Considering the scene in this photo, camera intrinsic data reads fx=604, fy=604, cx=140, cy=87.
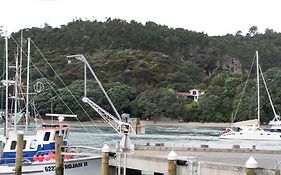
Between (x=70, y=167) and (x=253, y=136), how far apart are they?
5531 centimetres

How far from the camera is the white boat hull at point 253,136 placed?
271ft

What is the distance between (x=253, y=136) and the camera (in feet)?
272

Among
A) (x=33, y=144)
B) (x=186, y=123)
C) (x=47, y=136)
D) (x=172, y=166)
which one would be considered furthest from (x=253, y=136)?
(x=172, y=166)

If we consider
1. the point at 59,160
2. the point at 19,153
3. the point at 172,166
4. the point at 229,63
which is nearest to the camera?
the point at 172,166

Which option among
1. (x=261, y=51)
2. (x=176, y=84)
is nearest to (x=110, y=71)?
(x=176, y=84)

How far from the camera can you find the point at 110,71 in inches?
6565

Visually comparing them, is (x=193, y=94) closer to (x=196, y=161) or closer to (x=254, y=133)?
(x=254, y=133)

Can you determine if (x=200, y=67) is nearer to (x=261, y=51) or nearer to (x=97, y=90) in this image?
(x=261, y=51)

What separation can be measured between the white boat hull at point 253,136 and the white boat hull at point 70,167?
52373mm

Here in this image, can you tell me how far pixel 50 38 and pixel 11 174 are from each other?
6578 inches

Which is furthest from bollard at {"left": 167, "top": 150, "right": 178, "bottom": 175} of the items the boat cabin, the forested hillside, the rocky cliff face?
the rocky cliff face

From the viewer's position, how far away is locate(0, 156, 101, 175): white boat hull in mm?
30438

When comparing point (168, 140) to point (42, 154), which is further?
point (168, 140)

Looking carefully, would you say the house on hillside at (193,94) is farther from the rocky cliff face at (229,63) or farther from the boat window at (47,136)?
the boat window at (47,136)
